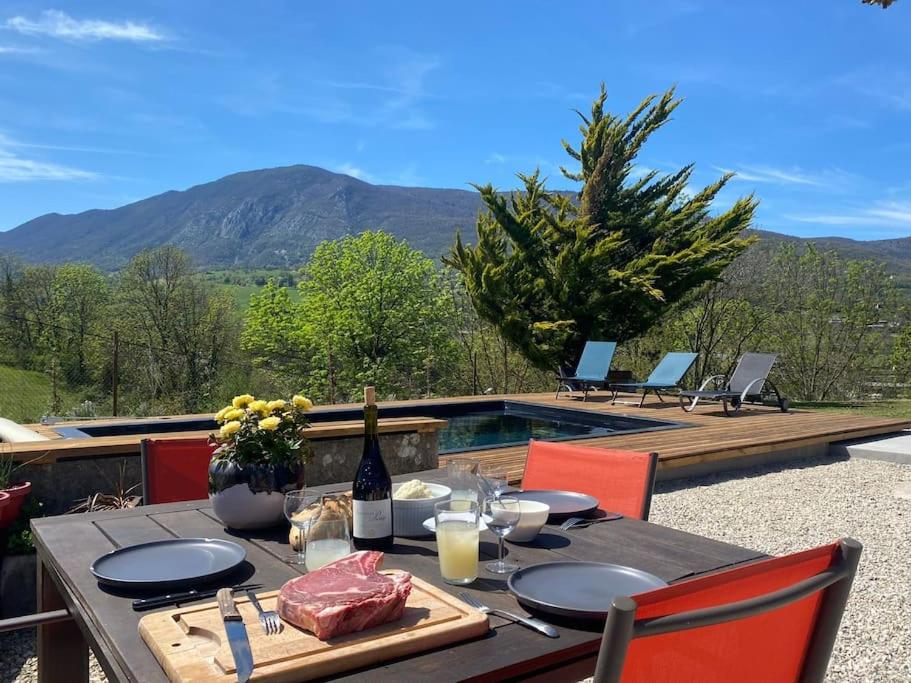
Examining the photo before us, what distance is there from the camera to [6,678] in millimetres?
2479

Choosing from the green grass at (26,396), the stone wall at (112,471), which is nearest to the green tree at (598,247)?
the green grass at (26,396)

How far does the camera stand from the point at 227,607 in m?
1.14

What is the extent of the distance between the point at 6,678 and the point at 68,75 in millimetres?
84655

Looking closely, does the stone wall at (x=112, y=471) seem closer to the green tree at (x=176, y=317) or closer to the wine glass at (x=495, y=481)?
the wine glass at (x=495, y=481)

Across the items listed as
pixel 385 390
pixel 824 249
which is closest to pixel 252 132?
pixel 385 390

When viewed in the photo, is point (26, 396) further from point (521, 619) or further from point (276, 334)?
point (521, 619)

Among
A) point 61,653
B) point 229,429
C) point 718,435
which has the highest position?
point 229,429

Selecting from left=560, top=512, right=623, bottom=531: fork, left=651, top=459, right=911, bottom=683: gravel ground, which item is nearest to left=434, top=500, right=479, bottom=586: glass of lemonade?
left=560, top=512, right=623, bottom=531: fork

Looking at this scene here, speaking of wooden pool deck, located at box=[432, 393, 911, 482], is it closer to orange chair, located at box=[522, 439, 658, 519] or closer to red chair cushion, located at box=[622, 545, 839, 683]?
orange chair, located at box=[522, 439, 658, 519]

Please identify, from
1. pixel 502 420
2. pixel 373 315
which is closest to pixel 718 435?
pixel 502 420

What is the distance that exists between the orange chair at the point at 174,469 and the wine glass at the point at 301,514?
37.1 inches

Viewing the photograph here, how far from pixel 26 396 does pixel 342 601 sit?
56.3ft

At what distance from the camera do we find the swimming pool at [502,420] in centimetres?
759

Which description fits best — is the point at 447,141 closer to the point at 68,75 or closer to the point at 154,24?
the point at 154,24
